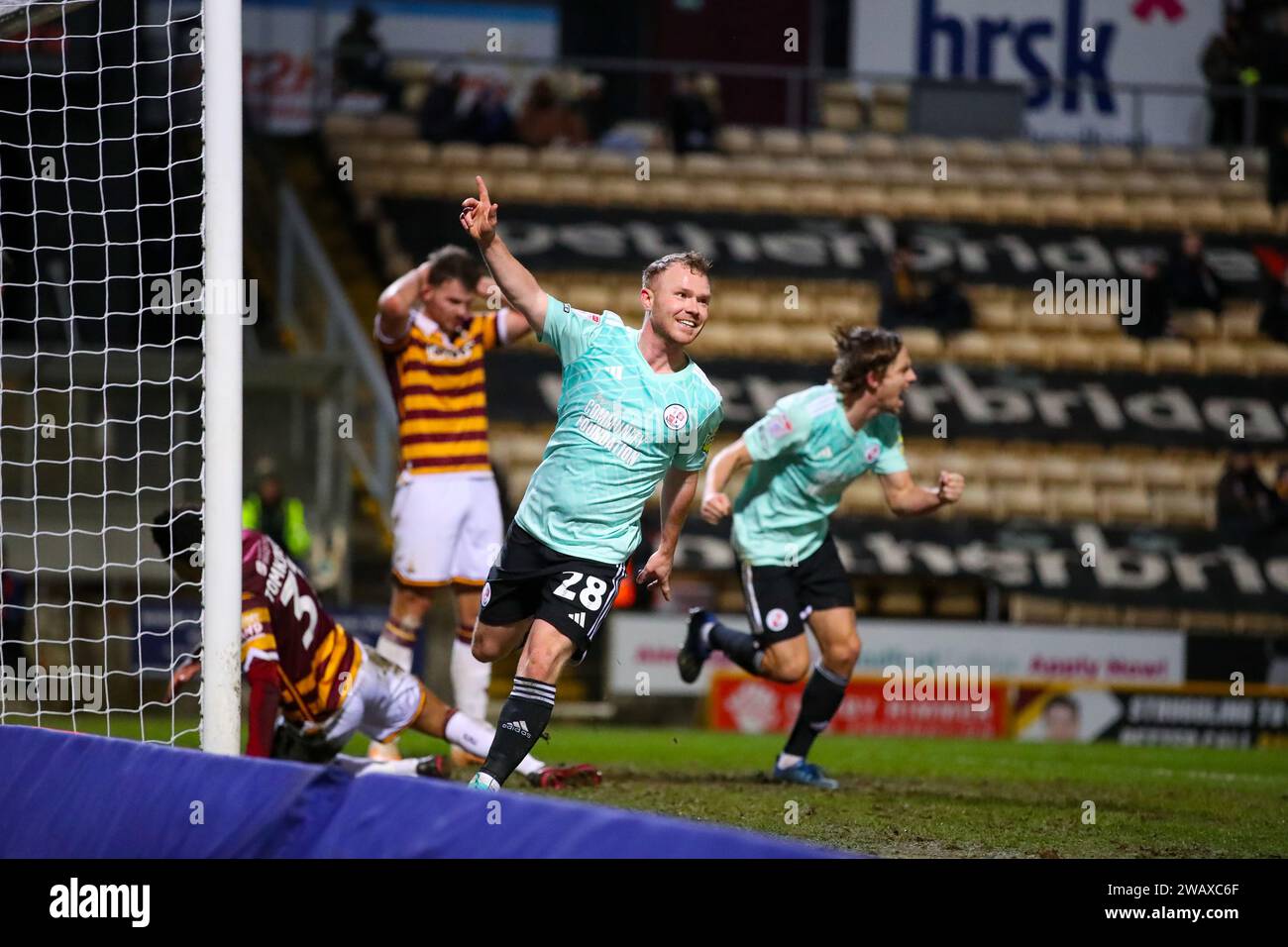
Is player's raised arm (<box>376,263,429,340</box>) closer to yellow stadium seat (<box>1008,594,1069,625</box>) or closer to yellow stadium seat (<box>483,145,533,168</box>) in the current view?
yellow stadium seat (<box>1008,594,1069,625</box>)

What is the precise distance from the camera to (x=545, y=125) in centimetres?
1911

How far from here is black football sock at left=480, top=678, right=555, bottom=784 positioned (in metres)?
5.44

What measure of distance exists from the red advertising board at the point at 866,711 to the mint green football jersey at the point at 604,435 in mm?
8289

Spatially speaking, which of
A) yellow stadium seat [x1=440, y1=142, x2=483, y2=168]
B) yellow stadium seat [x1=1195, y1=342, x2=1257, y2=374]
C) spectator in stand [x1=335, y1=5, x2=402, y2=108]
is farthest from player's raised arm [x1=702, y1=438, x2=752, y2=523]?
yellow stadium seat [x1=1195, y1=342, x2=1257, y2=374]

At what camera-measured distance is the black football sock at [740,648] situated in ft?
25.9

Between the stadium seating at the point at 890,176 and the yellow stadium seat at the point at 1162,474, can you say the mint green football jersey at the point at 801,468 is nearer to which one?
the yellow stadium seat at the point at 1162,474

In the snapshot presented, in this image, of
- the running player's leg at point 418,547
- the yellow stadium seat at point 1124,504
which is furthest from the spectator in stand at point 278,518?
the yellow stadium seat at point 1124,504

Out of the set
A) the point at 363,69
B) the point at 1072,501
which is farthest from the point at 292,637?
the point at 363,69

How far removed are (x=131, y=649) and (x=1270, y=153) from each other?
14.6m

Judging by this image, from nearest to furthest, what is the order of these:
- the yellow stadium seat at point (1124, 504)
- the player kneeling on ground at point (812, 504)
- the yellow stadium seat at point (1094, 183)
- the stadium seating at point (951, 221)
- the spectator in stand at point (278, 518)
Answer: the player kneeling on ground at point (812, 504)
the spectator in stand at point (278, 518)
the stadium seating at point (951, 221)
the yellow stadium seat at point (1124, 504)
the yellow stadium seat at point (1094, 183)

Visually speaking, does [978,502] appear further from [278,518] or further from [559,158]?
[278,518]

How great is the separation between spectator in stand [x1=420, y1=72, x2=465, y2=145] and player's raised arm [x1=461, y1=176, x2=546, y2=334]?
1337 centimetres

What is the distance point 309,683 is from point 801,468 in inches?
101
